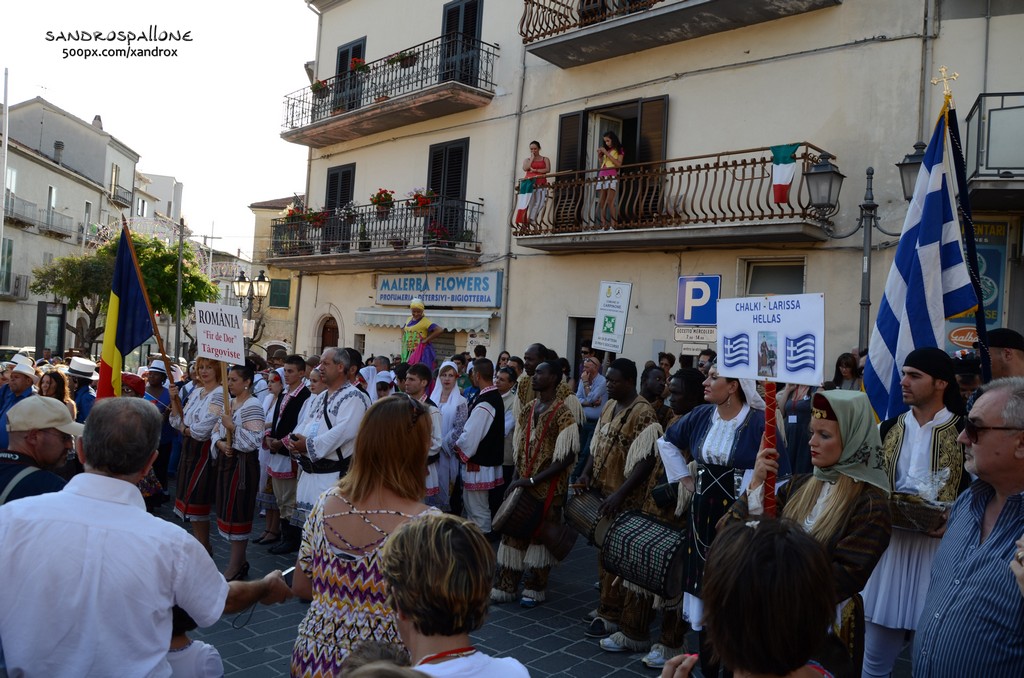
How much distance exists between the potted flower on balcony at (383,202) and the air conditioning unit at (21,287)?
87.8ft

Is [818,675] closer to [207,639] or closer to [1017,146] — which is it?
[207,639]

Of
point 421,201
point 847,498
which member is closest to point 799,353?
point 847,498

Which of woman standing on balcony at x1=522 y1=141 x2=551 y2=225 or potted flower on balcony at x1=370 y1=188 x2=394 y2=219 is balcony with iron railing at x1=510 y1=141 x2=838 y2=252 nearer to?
woman standing on balcony at x1=522 y1=141 x2=551 y2=225

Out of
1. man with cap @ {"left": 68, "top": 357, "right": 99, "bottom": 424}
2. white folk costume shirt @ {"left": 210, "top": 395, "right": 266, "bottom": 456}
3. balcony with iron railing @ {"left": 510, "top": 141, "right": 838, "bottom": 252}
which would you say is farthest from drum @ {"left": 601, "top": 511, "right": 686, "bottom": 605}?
balcony with iron railing @ {"left": 510, "top": 141, "right": 838, "bottom": 252}

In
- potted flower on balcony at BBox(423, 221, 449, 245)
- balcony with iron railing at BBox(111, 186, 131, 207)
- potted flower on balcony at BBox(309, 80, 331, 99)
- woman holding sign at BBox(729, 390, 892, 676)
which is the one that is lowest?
woman holding sign at BBox(729, 390, 892, 676)

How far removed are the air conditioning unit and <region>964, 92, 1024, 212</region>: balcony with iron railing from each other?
40.1 metres

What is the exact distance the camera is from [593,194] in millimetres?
15219

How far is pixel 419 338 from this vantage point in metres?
13.1

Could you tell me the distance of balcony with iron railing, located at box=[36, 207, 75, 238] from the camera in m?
39.2

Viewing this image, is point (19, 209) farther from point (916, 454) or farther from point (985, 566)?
point (985, 566)

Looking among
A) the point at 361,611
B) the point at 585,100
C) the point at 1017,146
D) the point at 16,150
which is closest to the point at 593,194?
the point at 585,100

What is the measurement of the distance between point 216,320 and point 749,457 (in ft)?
15.3

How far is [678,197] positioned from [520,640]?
9381 millimetres

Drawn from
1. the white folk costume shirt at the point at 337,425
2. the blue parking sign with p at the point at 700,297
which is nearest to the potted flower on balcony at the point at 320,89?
the blue parking sign with p at the point at 700,297
